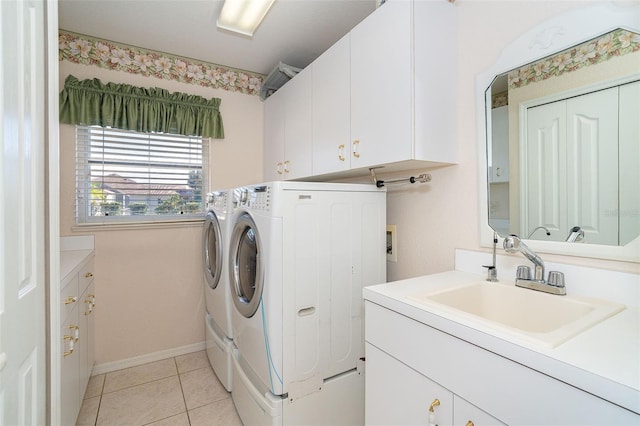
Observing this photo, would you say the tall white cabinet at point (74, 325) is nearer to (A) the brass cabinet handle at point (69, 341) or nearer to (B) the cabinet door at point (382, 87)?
(A) the brass cabinet handle at point (69, 341)

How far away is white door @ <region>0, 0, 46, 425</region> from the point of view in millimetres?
701

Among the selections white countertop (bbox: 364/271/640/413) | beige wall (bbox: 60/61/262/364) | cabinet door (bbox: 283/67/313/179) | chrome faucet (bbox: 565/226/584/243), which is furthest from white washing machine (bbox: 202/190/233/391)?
chrome faucet (bbox: 565/226/584/243)

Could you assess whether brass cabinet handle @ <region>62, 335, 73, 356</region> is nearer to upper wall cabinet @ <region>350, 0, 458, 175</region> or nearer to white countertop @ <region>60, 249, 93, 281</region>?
white countertop @ <region>60, 249, 93, 281</region>

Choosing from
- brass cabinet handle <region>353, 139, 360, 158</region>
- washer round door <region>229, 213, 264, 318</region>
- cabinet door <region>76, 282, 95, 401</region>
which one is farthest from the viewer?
cabinet door <region>76, 282, 95, 401</region>

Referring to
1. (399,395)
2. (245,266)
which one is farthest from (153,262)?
(399,395)

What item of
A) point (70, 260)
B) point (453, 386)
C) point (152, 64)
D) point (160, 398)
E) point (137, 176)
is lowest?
point (160, 398)

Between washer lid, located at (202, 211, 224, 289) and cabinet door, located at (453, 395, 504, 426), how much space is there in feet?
5.35

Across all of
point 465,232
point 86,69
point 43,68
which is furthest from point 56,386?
point 86,69

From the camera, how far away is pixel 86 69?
2.26 meters

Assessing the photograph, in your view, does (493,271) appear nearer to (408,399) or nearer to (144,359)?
(408,399)

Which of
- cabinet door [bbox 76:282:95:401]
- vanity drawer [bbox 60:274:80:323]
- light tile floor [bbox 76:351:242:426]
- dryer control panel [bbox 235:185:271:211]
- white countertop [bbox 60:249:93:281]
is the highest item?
dryer control panel [bbox 235:185:271:211]

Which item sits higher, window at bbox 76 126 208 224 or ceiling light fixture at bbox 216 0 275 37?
ceiling light fixture at bbox 216 0 275 37

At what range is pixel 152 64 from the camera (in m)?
2.47

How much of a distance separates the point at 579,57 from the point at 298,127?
5.23 ft
